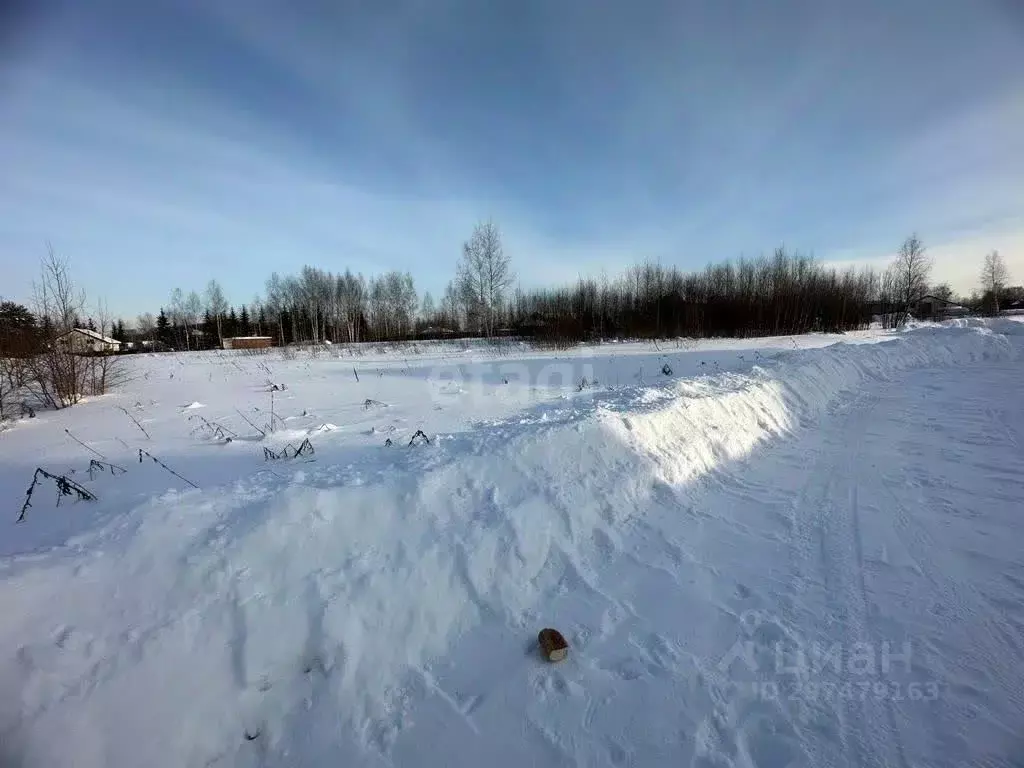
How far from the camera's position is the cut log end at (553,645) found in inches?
108

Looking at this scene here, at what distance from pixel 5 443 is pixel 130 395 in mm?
4826

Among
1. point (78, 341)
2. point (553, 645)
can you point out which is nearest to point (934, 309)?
point (553, 645)

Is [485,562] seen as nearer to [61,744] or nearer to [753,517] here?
[61,744]

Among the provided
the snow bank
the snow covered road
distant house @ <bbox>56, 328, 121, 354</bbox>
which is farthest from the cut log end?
distant house @ <bbox>56, 328, 121, 354</bbox>

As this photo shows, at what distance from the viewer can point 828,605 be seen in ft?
9.96

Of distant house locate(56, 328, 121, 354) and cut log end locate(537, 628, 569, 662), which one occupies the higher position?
distant house locate(56, 328, 121, 354)

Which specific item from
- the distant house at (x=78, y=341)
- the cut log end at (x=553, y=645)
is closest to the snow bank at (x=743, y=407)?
the cut log end at (x=553, y=645)

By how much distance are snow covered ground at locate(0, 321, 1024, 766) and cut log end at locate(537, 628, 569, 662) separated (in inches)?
3.0

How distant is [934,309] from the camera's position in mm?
54562

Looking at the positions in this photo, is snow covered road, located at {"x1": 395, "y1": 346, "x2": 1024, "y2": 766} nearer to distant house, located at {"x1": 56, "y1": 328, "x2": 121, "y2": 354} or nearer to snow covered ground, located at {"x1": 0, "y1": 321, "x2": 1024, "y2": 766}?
snow covered ground, located at {"x1": 0, "y1": 321, "x2": 1024, "y2": 766}

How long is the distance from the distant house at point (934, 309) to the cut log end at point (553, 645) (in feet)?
208

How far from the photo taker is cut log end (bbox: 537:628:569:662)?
108 inches

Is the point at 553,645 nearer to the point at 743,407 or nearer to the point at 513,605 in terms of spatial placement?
the point at 513,605

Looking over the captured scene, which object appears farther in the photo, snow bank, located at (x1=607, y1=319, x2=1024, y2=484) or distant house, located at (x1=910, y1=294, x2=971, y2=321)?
distant house, located at (x1=910, y1=294, x2=971, y2=321)
